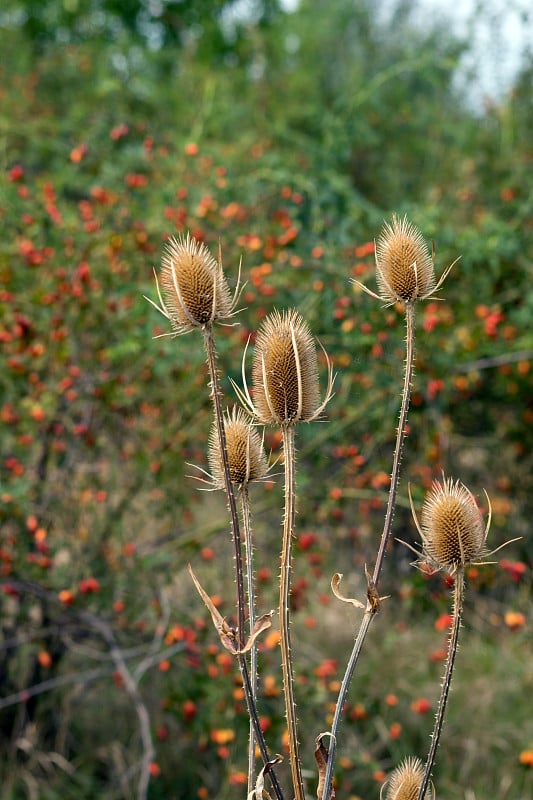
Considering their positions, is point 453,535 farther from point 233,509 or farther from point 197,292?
point 197,292

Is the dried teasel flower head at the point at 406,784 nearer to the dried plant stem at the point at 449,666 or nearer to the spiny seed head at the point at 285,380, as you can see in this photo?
the dried plant stem at the point at 449,666

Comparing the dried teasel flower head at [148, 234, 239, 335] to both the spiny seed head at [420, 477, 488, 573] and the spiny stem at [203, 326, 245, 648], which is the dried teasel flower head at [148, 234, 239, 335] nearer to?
the spiny stem at [203, 326, 245, 648]

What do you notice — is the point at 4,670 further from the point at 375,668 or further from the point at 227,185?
the point at 227,185

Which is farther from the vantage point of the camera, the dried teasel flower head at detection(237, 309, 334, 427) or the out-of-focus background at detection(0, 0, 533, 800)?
the out-of-focus background at detection(0, 0, 533, 800)

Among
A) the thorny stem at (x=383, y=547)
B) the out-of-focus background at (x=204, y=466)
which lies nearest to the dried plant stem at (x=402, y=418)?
the thorny stem at (x=383, y=547)

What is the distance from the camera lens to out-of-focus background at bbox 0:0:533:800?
3.36m

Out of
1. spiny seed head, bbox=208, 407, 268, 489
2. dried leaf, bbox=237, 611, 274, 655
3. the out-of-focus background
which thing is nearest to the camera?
dried leaf, bbox=237, 611, 274, 655

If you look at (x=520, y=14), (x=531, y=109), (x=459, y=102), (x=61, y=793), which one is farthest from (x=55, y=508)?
(x=459, y=102)

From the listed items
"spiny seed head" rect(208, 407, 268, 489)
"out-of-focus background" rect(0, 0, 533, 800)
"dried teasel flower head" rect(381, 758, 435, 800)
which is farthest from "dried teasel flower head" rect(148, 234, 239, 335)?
"out-of-focus background" rect(0, 0, 533, 800)

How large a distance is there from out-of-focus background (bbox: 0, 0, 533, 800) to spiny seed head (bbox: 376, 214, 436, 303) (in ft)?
6.09

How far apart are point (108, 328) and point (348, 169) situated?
5.13 meters

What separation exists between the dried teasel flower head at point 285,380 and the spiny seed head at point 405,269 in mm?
123

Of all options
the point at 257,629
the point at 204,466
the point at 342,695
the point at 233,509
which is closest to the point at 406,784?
the point at 342,695

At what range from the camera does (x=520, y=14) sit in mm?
5699
